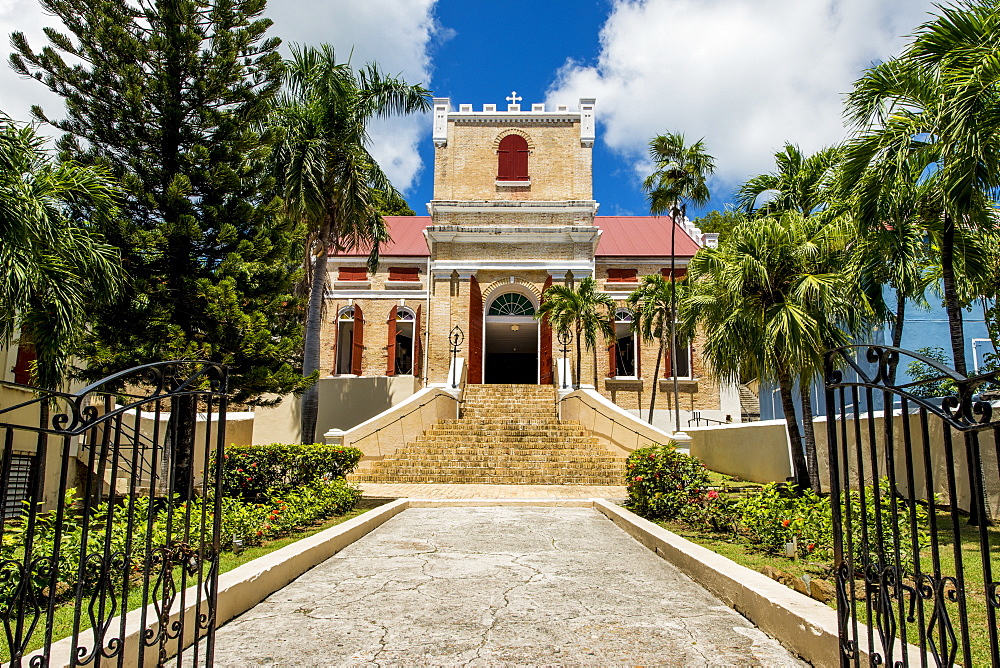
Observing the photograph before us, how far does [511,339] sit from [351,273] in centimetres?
769

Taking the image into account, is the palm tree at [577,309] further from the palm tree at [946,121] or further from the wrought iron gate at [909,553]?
the wrought iron gate at [909,553]

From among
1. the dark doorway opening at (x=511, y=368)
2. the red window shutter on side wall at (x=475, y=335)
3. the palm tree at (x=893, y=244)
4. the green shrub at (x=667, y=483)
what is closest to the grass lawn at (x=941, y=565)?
the green shrub at (x=667, y=483)

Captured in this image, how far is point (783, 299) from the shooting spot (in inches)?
424

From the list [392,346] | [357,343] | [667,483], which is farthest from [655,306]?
[667,483]

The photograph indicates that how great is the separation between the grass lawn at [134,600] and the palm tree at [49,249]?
4040mm

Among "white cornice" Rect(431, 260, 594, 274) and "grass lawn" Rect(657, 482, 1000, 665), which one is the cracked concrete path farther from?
"white cornice" Rect(431, 260, 594, 274)

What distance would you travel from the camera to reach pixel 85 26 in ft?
36.1

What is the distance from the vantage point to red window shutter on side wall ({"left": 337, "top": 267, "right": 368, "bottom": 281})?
1187 inches

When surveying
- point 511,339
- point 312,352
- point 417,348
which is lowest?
point 312,352

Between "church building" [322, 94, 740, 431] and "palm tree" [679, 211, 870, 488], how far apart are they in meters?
14.7

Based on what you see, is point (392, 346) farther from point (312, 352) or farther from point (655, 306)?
point (312, 352)

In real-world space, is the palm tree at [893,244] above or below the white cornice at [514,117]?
below

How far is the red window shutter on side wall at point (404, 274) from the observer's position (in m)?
30.5

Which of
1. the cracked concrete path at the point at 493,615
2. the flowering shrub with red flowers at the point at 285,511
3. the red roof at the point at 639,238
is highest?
the red roof at the point at 639,238
